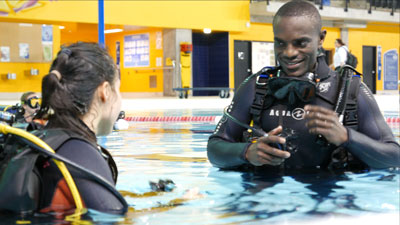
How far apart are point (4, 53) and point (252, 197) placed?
19.0m

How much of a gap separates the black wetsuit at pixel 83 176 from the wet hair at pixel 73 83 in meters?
0.09

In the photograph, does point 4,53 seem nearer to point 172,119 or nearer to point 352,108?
point 172,119

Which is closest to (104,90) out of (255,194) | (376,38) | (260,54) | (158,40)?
(255,194)

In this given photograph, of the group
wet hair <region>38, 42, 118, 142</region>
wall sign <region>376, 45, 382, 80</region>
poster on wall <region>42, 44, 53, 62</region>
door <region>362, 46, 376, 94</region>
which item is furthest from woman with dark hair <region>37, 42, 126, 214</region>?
wall sign <region>376, 45, 382, 80</region>

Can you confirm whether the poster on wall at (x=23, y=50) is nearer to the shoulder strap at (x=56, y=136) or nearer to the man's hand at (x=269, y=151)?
the man's hand at (x=269, y=151)

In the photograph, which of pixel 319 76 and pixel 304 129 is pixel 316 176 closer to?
pixel 304 129

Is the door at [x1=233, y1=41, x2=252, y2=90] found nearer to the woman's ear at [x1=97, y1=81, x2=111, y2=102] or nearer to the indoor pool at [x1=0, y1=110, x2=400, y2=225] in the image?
the indoor pool at [x1=0, y1=110, x2=400, y2=225]

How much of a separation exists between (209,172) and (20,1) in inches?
704

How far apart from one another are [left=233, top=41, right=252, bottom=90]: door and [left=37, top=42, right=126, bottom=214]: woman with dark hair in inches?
966

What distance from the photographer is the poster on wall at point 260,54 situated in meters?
26.9

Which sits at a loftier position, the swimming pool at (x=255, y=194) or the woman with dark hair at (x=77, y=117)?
the woman with dark hair at (x=77, y=117)

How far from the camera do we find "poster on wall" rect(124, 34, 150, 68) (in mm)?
26172

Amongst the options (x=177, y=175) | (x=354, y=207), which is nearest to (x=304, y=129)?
(x=354, y=207)

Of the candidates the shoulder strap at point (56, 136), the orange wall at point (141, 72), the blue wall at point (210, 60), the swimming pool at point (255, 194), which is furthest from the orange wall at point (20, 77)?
the shoulder strap at point (56, 136)
